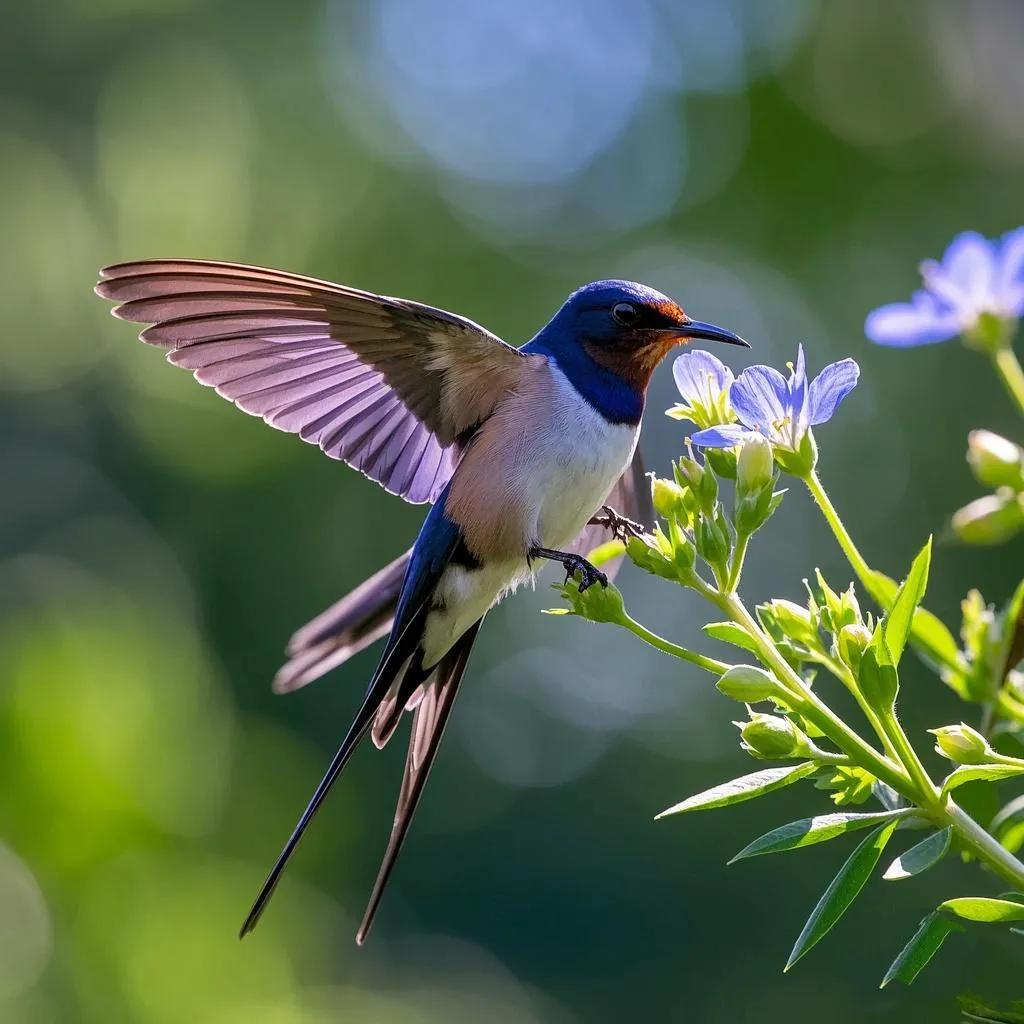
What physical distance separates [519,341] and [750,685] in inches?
293

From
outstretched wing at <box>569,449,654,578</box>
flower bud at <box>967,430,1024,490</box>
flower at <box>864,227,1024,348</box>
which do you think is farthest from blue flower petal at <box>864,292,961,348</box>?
outstretched wing at <box>569,449,654,578</box>

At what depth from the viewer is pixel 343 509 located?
9.12 m

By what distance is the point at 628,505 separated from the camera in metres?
3.44

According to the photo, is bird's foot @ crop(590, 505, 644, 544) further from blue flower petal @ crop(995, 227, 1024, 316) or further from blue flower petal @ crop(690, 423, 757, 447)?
blue flower petal @ crop(995, 227, 1024, 316)

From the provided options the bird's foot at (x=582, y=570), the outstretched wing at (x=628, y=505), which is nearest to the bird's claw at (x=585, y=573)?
the bird's foot at (x=582, y=570)

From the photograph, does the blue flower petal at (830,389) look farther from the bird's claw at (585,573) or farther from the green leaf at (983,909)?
the green leaf at (983,909)

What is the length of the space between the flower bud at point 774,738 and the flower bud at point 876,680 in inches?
3.7

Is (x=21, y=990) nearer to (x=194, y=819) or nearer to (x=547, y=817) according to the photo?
(x=194, y=819)

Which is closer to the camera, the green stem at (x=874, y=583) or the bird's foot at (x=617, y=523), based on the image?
the green stem at (x=874, y=583)

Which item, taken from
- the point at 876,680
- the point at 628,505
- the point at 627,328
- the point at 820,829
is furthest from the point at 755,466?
the point at 628,505

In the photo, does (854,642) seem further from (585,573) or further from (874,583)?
(585,573)

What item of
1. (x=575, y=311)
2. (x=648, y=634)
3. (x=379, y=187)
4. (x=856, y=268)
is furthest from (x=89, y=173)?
(x=648, y=634)

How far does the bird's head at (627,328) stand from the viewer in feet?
9.58

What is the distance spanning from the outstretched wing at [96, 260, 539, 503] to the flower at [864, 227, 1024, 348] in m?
1.20
